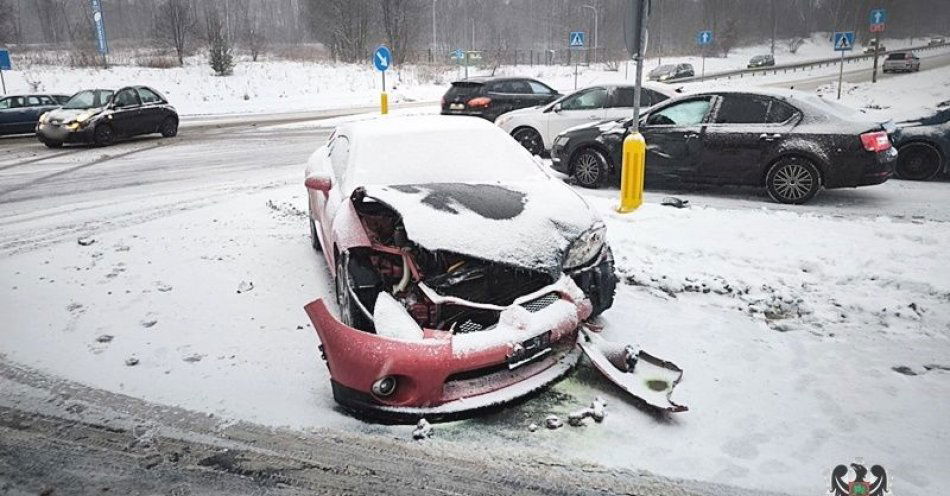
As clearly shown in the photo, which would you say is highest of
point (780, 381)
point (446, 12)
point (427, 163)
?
point (446, 12)

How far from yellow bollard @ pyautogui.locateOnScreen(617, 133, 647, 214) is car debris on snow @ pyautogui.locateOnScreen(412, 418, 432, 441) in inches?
198

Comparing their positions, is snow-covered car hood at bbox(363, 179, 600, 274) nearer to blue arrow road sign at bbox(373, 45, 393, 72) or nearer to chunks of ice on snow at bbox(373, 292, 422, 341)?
chunks of ice on snow at bbox(373, 292, 422, 341)

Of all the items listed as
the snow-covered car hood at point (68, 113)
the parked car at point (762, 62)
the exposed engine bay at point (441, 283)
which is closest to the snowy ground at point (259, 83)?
the parked car at point (762, 62)

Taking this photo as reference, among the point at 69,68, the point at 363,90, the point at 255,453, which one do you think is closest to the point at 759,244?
the point at 255,453

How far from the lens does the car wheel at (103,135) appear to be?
614 inches

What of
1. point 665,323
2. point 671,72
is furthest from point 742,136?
point 671,72

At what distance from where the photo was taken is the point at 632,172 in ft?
24.8

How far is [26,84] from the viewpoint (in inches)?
1257

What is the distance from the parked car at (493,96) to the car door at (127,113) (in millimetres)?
8468

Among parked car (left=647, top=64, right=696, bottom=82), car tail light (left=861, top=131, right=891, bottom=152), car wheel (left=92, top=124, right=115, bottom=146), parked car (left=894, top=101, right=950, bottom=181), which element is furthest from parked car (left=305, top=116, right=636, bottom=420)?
parked car (left=647, top=64, right=696, bottom=82)

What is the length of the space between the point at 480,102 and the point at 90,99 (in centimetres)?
1021

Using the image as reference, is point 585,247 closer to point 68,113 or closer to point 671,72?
point 68,113

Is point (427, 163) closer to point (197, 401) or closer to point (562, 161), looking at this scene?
point (197, 401)

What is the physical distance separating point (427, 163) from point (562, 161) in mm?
5545
